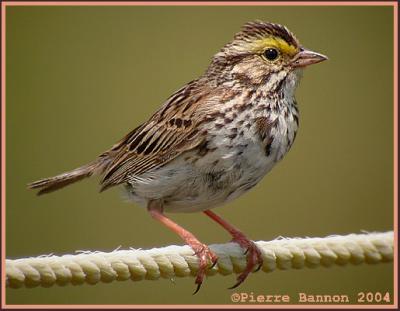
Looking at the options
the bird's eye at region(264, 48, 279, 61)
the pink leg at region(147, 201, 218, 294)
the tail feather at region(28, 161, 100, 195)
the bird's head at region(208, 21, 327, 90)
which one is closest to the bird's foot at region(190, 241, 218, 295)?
the pink leg at region(147, 201, 218, 294)

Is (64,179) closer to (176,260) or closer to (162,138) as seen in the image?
(162,138)

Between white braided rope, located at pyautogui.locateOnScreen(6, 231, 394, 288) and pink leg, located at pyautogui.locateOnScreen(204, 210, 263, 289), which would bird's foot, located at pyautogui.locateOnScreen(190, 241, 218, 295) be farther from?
pink leg, located at pyautogui.locateOnScreen(204, 210, 263, 289)

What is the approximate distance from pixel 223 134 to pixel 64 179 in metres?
1.43

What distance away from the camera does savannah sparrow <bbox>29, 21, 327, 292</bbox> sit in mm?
4570

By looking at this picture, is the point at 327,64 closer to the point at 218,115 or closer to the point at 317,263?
the point at 218,115

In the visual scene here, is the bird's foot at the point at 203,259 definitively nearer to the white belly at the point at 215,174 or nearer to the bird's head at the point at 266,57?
the white belly at the point at 215,174

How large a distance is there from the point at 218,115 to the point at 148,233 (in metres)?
2.75

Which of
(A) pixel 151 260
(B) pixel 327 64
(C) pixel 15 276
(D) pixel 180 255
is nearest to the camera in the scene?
(C) pixel 15 276

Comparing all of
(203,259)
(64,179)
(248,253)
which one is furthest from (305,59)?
(64,179)

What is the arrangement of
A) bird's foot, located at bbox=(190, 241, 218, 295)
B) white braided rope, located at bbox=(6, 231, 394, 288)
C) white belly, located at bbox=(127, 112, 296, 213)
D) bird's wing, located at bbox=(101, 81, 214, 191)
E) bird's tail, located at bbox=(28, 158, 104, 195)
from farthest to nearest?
bird's tail, located at bbox=(28, 158, 104, 195) < bird's wing, located at bbox=(101, 81, 214, 191) < white belly, located at bbox=(127, 112, 296, 213) < bird's foot, located at bbox=(190, 241, 218, 295) < white braided rope, located at bbox=(6, 231, 394, 288)

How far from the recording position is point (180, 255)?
4066mm

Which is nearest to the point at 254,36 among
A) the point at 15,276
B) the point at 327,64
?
the point at 15,276

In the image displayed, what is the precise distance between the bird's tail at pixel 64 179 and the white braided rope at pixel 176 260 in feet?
4.45

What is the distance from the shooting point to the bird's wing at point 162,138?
4.76 m
